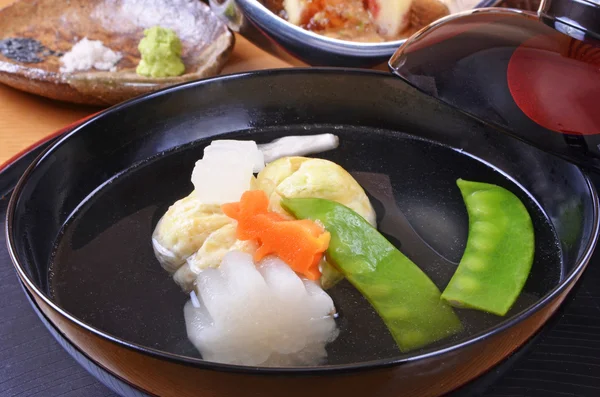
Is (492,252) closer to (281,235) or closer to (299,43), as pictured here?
(281,235)

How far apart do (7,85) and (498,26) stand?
50.7 inches

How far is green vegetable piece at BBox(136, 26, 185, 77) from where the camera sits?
1.59 metres

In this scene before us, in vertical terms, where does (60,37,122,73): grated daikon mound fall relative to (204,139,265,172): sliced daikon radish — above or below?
below

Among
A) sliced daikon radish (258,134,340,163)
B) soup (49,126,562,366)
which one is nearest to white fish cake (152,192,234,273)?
soup (49,126,562,366)

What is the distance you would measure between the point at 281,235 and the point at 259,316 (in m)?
0.13

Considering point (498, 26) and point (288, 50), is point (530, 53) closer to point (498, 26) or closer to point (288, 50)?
point (498, 26)

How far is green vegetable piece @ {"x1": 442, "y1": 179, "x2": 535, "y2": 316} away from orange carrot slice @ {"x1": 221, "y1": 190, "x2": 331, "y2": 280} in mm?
178

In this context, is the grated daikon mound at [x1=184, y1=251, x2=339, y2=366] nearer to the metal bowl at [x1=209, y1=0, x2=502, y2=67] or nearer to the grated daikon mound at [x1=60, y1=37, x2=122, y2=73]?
the metal bowl at [x1=209, y1=0, x2=502, y2=67]

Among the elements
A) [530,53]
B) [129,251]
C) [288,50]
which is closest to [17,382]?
[129,251]

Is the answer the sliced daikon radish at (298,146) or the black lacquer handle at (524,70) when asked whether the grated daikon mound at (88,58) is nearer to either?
the sliced daikon radish at (298,146)

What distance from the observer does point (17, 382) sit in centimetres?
73

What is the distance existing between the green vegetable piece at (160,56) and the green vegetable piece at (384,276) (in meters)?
0.81

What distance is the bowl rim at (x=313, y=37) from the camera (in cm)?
146

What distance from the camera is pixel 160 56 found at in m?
1.59
